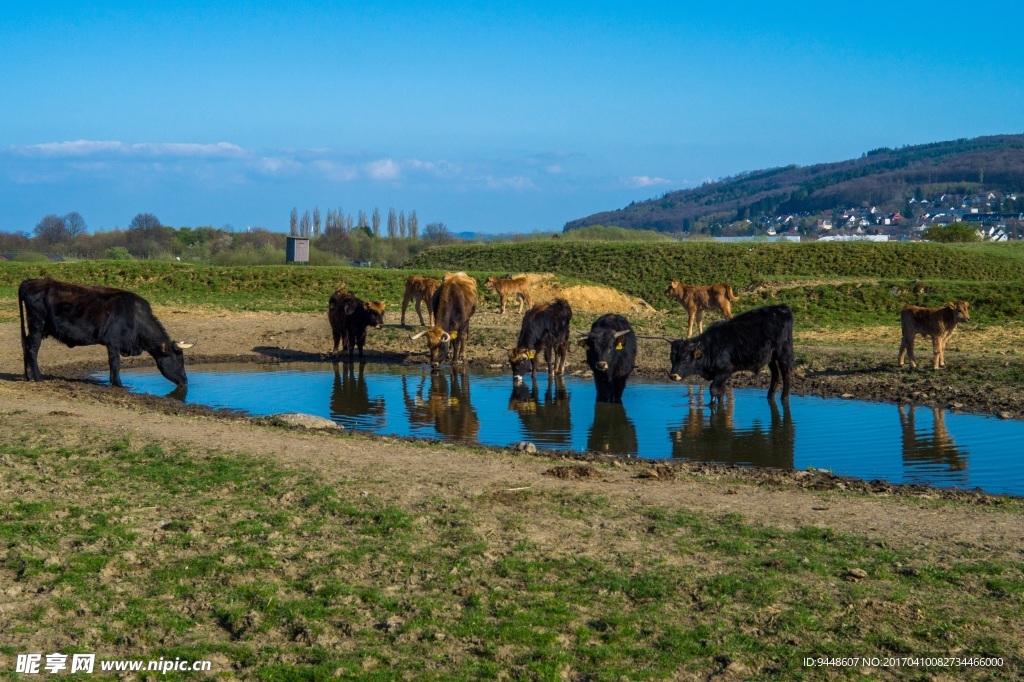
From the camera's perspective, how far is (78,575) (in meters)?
7.66

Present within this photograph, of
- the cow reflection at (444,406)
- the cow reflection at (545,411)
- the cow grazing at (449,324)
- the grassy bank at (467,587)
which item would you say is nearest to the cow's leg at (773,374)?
the cow reflection at (545,411)

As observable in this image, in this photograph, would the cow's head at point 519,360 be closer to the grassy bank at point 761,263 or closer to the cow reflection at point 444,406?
the cow reflection at point 444,406

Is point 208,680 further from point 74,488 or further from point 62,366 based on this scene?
point 62,366

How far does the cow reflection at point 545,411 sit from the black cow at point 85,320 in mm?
6838

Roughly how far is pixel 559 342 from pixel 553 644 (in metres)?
15.1

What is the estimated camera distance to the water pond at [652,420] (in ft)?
44.9

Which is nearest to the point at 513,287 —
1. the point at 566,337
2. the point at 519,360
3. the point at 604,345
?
the point at 566,337

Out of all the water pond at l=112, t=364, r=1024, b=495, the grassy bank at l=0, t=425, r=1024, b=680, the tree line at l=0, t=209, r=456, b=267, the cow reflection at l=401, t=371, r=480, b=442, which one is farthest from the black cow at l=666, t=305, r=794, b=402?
the tree line at l=0, t=209, r=456, b=267

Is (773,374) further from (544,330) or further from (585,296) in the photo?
(585,296)

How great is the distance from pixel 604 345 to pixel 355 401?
462 cm

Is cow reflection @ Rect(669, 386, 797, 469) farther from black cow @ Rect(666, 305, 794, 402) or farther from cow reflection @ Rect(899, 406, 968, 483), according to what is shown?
cow reflection @ Rect(899, 406, 968, 483)

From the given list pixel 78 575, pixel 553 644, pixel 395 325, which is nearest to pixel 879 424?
pixel 553 644

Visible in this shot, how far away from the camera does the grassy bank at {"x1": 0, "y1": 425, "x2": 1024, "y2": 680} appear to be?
6.42 m

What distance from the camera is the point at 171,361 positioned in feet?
66.3
